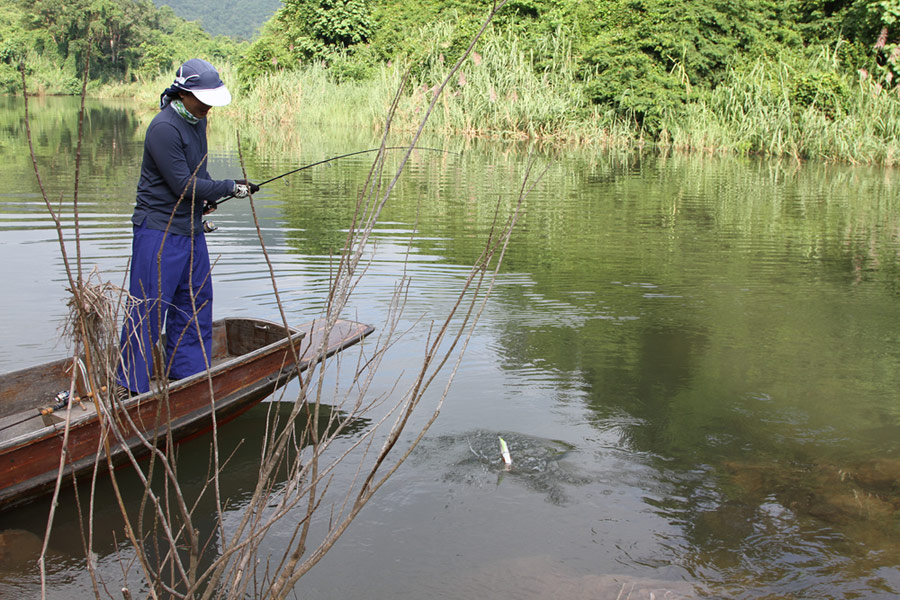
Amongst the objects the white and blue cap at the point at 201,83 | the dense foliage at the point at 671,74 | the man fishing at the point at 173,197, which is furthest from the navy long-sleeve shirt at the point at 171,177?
the dense foliage at the point at 671,74

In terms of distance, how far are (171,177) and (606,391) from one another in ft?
9.39

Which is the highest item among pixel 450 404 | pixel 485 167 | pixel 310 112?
pixel 310 112

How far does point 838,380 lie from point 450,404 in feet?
8.29

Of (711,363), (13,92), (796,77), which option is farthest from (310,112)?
(13,92)

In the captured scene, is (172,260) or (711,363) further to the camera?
(711,363)

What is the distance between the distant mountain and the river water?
535 feet

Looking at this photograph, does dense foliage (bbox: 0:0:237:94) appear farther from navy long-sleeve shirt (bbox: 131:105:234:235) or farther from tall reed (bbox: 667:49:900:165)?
navy long-sleeve shirt (bbox: 131:105:234:235)

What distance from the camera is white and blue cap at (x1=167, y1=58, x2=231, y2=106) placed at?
3.69 metres

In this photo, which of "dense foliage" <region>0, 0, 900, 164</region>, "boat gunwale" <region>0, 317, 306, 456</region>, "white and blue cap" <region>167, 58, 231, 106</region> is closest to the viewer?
"boat gunwale" <region>0, 317, 306, 456</region>

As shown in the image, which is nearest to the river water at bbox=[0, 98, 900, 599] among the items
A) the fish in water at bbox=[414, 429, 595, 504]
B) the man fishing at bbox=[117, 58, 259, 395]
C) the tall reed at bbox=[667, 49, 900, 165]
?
the fish in water at bbox=[414, 429, 595, 504]

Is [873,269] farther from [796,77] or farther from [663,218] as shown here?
[796,77]

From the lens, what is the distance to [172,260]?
3908mm

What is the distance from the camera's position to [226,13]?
584 ft

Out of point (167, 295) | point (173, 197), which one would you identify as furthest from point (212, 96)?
point (167, 295)
